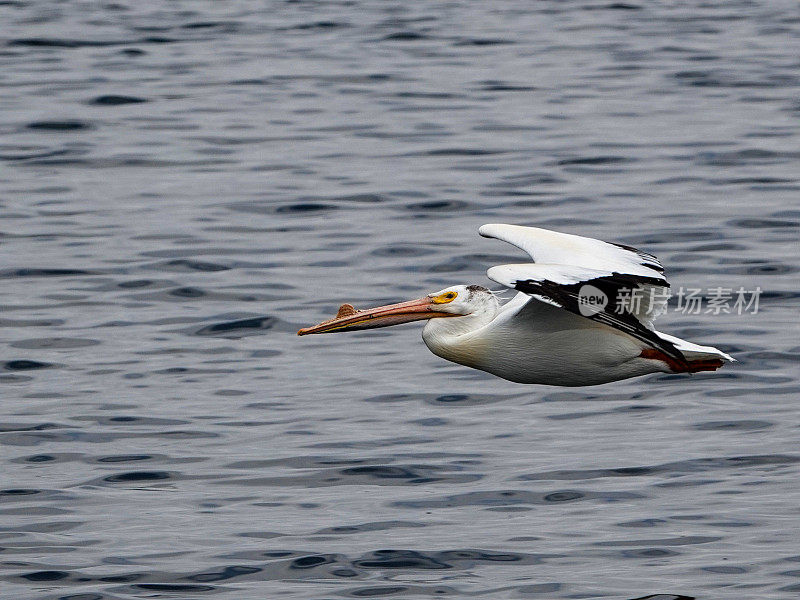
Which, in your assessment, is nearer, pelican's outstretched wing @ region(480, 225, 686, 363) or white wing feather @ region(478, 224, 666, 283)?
pelican's outstretched wing @ region(480, 225, 686, 363)

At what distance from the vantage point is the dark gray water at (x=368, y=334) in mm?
10375

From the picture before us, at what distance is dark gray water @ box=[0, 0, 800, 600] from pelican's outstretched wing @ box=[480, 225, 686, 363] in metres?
1.65

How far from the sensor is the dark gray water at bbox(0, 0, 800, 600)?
10.4 m

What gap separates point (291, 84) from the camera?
82.7ft

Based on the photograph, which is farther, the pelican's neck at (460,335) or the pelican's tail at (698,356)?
the pelican's neck at (460,335)

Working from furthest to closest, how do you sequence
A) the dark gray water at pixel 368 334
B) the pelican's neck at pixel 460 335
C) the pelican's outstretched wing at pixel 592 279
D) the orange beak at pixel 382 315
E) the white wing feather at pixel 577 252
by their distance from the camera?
the dark gray water at pixel 368 334, the orange beak at pixel 382 315, the pelican's neck at pixel 460 335, the white wing feather at pixel 577 252, the pelican's outstretched wing at pixel 592 279

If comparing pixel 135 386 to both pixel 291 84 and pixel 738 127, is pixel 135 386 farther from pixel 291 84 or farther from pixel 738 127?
pixel 291 84

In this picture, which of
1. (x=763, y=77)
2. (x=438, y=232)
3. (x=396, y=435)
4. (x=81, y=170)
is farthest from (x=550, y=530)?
(x=763, y=77)

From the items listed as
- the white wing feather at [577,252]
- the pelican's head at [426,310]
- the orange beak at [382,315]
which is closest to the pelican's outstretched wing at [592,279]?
the white wing feather at [577,252]

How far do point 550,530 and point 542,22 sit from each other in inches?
827

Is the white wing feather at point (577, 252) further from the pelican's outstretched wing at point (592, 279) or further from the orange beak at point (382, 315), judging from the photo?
the orange beak at point (382, 315)

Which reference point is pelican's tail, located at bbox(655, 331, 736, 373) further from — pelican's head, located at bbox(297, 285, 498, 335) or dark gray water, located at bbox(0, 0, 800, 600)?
dark gray water, located at bbox(0, 0, 800, 600)

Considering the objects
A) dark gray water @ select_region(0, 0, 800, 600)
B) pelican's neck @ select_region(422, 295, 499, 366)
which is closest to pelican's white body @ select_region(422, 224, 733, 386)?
pelican's neck @ select_region(422, 295, 499, 366)

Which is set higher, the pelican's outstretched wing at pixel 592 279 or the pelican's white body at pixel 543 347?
the pelican's outstretched wing at pixel 592 279
